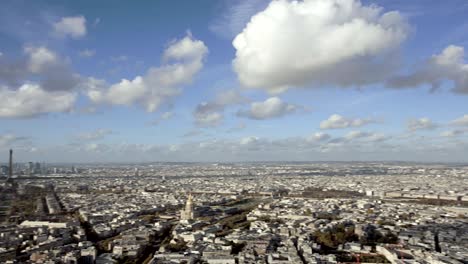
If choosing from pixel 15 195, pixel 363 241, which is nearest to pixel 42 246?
pixel 363 241

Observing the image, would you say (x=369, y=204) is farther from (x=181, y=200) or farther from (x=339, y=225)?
(x=181, y=200)

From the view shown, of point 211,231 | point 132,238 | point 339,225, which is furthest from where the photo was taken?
point 339,225

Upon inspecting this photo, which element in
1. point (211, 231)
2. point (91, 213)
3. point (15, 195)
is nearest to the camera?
point (211, 231)

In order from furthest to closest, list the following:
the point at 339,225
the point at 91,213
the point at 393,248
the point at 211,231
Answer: the point at 91,213
the point at 339,225
the point at 211,231
the point at 393,248

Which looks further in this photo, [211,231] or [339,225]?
[339,225]

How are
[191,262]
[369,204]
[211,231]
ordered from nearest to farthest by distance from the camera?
[191,262] < [211,231] < [369,204]

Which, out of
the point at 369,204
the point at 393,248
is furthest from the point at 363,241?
the point at 369,204

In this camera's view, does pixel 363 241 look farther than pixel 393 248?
Yes

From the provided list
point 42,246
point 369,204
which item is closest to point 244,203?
point 369,204

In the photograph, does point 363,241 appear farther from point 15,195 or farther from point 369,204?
point 15,195
